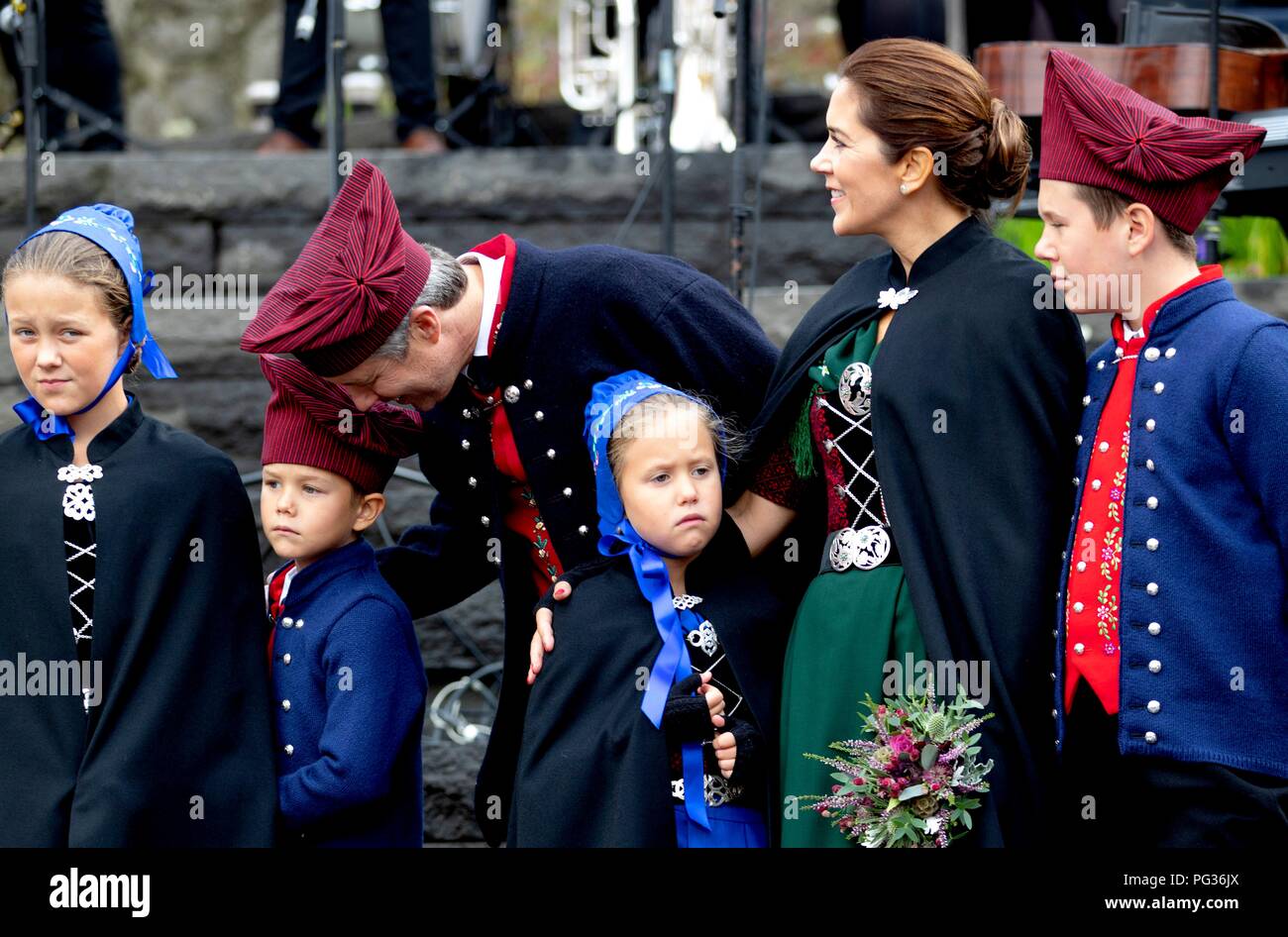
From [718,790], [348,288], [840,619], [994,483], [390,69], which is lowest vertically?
[718,790]

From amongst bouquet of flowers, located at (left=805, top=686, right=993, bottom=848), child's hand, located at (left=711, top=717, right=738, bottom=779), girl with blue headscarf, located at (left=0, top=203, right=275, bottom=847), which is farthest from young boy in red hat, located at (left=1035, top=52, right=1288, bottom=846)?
girl with blue headscarf, located at (left=0, top=203, right=275, bottom=847)

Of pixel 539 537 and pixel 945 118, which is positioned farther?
pixel 539 537

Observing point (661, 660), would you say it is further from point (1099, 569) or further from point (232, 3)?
point (232, 3)

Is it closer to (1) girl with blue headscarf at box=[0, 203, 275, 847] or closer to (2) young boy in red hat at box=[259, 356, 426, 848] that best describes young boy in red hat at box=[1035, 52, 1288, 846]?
(2) young boy in red hat at box=[259, 356, 426, 848]

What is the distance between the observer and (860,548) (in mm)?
3574

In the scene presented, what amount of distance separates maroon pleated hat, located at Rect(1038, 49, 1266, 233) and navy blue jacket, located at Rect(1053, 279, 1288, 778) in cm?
25

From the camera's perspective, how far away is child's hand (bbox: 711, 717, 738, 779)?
358cm

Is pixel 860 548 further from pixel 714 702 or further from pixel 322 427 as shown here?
pixel 322 427

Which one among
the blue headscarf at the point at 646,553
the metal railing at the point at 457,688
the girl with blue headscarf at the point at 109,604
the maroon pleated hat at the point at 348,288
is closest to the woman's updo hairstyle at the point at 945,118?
the blue headscarf at the point at 646,553

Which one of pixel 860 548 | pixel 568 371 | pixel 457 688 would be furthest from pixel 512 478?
pixel 457 688

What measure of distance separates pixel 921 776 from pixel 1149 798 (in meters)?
0.42

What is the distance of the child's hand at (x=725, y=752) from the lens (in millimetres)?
3584

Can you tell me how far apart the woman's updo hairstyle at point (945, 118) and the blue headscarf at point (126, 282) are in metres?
1.56

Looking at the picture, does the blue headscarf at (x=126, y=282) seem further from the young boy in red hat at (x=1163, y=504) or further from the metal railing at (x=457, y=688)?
the young boy in red hat at (x=1163, y=504)
